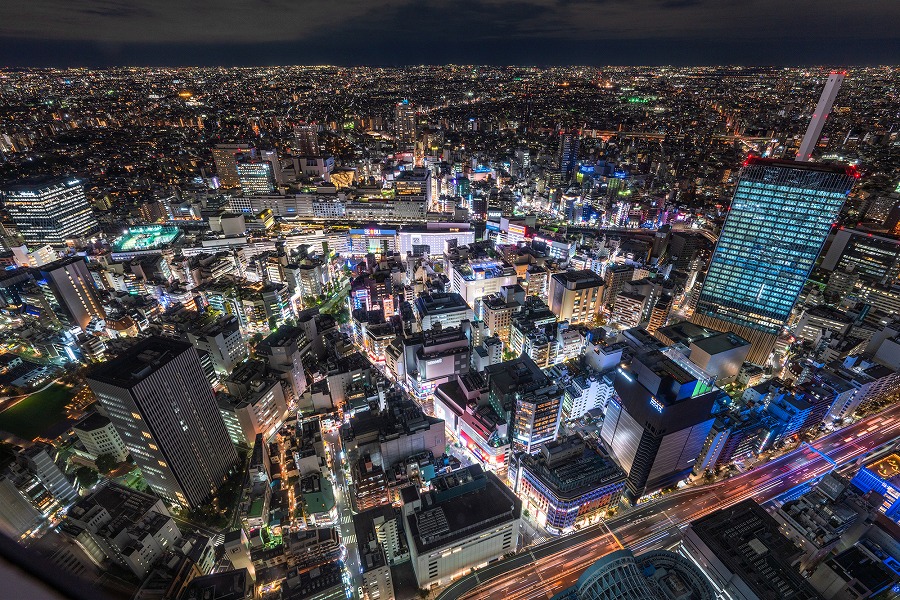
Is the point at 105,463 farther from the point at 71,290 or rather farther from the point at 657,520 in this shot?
the point at 657,520

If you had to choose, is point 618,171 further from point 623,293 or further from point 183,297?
point 183,297

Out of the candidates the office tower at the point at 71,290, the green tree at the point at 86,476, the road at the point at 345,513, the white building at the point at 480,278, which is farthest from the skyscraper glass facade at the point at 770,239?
the office tower at the point at 71,290

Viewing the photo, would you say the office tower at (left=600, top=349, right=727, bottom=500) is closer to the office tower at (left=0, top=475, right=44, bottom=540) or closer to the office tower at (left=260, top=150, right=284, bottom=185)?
the office tower at (left=0, top=475, right=44, bottom=540)

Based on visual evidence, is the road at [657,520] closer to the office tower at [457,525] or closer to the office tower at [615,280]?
the office tower at [457,525]

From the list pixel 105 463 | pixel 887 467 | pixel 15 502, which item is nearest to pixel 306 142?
pixel 105 463

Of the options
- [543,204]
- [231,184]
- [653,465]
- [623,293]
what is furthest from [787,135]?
[231,184]

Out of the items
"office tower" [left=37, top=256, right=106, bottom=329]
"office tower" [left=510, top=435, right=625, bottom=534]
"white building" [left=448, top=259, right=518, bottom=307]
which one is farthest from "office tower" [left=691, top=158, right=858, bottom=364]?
"office tower" [left=37, top=256, right=106, bottom=329]
